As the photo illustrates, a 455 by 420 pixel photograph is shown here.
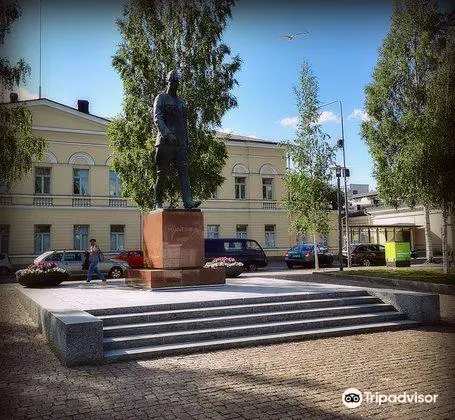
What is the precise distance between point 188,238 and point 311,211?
13883mm

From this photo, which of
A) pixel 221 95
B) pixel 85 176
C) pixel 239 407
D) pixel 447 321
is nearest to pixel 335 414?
pixel 239 407

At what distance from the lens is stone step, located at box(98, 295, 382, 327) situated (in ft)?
24.2

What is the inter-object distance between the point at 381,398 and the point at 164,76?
18223mm

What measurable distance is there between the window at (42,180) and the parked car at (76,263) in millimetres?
9533

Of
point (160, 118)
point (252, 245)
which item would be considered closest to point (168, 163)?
point (160, 118)

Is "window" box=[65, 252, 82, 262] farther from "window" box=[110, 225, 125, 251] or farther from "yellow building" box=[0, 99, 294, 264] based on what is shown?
"window" box=[110, 225, 125, 251]

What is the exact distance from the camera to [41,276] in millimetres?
14234

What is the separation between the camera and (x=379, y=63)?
90.7 feet

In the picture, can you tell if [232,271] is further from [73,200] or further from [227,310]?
[73,200]

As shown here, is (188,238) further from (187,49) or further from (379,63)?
(379,63)

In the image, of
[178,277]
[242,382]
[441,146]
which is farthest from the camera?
[441,146]

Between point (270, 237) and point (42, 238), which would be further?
point (270, 237)

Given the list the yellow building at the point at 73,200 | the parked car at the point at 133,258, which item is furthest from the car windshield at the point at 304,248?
the parked car at the point at 133,258

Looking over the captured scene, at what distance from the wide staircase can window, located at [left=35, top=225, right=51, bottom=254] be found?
75.8 ft
